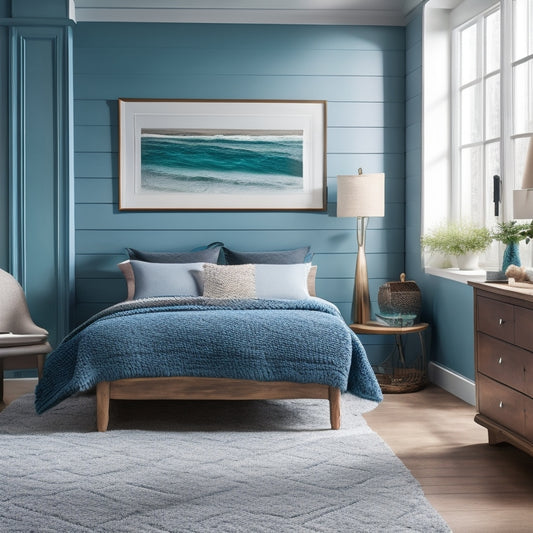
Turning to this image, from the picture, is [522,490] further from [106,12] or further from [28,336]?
[106,12]

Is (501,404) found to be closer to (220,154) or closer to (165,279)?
(165,279)

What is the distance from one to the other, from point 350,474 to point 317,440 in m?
0.56

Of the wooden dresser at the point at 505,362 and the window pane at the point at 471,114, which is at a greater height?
the window pane at the point at 471,114

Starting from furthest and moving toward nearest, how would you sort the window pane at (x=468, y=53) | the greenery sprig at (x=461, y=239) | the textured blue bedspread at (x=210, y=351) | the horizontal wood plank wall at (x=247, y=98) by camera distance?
the horizontal wood plank wall at (x=247, y=98)
the window pane at (x=468, y=53)
the greenery sprig at (x=461, y=239)
the textured blue bedspread at (x=210, y=351)

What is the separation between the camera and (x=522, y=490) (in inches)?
122

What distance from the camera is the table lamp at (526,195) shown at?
10.5 feet

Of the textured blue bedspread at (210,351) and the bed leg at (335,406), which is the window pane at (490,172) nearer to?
the textured blue bedspread at (210,351)

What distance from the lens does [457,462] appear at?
3.50 meters

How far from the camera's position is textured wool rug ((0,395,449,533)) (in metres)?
2.75

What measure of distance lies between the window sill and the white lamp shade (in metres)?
0.55

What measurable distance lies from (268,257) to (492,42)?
2.03 metres

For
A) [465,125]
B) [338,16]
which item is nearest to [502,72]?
[465,125]

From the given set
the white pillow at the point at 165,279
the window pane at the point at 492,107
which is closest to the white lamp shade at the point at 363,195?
the window pane at the point at 492,107

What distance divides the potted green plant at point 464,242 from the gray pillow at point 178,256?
60.5 inches
